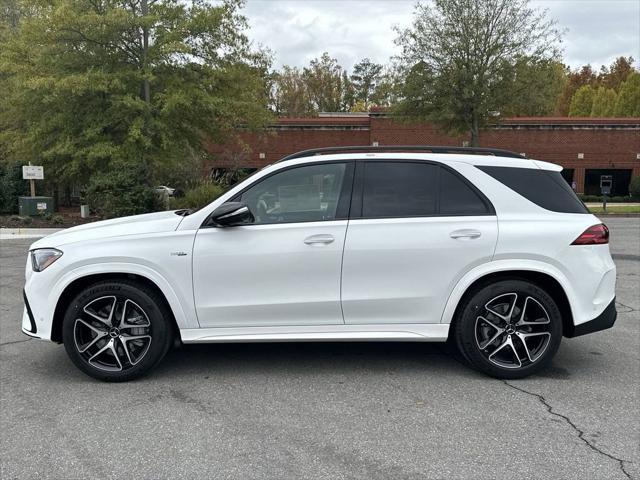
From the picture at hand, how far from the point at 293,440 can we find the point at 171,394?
121 centimetres

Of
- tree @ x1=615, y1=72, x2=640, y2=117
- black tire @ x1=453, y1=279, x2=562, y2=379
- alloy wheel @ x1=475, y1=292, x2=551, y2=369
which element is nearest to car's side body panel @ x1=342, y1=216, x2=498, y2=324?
black tire @ x1=453, y1=279, x2=562, y2=379

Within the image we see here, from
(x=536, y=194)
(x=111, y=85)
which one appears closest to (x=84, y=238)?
→ (x=536, y=194)

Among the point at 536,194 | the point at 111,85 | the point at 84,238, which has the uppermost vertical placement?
the point at 111,85

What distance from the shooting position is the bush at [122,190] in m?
16.8

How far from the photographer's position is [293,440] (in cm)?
336

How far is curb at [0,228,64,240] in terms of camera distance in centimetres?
1625

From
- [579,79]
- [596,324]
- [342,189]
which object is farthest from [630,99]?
[342,189]

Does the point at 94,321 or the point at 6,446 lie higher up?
the point at 94,321

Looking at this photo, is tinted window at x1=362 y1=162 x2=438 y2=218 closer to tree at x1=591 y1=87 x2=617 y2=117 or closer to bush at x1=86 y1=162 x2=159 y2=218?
bush at x1=86 y1=162 x2=159 y2=218

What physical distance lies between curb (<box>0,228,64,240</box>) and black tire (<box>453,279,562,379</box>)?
1525cm

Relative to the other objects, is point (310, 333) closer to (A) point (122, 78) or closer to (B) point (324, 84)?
(A) point (122, 78)

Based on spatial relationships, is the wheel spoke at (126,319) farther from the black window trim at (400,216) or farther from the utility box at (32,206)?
the utility box at (32,206)

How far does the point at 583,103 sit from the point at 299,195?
59.8m

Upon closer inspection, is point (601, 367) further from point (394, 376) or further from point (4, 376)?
point (4, 376)
